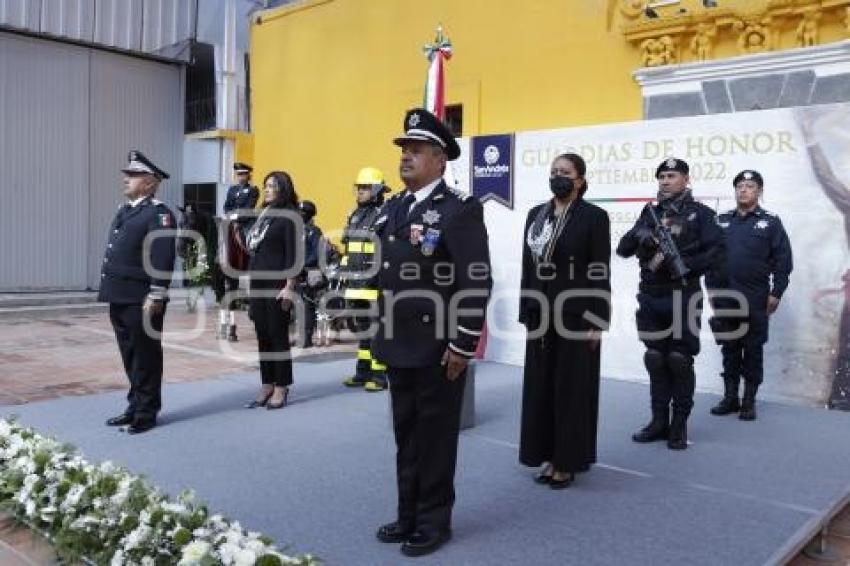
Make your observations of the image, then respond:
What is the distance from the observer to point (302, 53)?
1196 centimetres

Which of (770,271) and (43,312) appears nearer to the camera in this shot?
(770,271)

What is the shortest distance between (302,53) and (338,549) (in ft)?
32.5

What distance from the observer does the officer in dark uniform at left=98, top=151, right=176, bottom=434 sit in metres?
5.06

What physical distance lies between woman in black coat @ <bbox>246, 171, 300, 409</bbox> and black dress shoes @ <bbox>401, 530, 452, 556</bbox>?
261cm

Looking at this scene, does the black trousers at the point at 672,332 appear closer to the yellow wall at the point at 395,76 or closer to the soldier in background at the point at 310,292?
the yellow wall at the point at 395,76

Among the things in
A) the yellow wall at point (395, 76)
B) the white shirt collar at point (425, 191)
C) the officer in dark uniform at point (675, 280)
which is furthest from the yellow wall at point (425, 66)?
the white shirt collar at point (425, 191)

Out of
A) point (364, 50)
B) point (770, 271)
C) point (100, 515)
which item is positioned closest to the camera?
point (100, 515)

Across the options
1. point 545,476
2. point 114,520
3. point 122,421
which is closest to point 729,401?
point 545,476

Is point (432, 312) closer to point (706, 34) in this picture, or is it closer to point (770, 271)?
point (770, 271)

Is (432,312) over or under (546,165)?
under

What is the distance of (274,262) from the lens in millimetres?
5602

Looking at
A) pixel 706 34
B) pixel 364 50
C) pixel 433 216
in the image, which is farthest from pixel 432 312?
pixel 364 50

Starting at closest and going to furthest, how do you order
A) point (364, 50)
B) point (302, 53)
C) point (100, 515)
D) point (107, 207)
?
1. point (100, 515)
2. point (364, 50)
3. point (302, 53)
4. point (107, 207)

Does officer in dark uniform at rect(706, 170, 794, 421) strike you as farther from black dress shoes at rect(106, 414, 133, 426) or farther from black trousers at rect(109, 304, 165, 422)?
black dress shoes at rect(106, 414, 133, 426)
